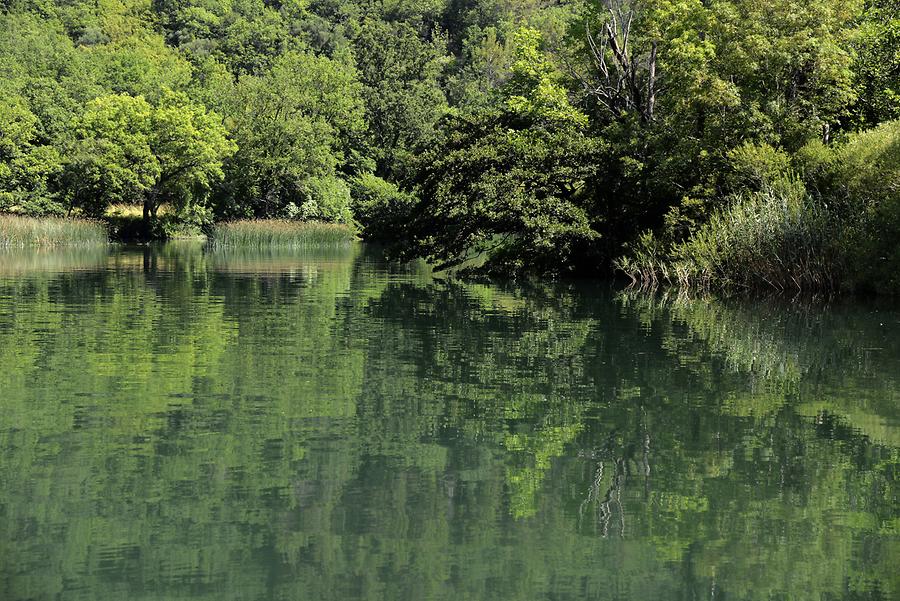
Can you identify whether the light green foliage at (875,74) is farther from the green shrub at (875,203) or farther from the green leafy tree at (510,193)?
the green leafy tree at (510,193)

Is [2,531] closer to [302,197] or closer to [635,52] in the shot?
[635,52]

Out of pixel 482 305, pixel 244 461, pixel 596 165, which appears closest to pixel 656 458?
pixel 244 461

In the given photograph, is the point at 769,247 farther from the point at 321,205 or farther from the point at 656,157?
the point at 321,205

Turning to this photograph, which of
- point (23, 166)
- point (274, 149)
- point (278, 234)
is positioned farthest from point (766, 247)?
point (274, 149)

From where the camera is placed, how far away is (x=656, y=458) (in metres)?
9.52

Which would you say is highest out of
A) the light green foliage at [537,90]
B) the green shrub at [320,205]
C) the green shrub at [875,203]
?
the light green foliage at [537,90]

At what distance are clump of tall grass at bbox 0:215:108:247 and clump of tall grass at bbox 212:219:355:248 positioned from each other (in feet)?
20.1

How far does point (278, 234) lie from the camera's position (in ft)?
209

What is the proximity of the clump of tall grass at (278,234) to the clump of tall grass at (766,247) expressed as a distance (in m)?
34.2

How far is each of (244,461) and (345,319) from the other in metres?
11.6

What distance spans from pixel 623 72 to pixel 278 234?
101 feet

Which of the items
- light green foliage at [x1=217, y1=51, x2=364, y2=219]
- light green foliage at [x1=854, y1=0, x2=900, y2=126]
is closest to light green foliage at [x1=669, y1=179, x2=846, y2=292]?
light green foliage at [x1=854, y1=0, x2=900, y2=126]

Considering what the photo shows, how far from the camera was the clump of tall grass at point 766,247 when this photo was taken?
27672mm

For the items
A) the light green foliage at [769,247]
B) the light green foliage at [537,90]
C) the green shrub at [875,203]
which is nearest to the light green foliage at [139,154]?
the light green foliage at [537,90]
